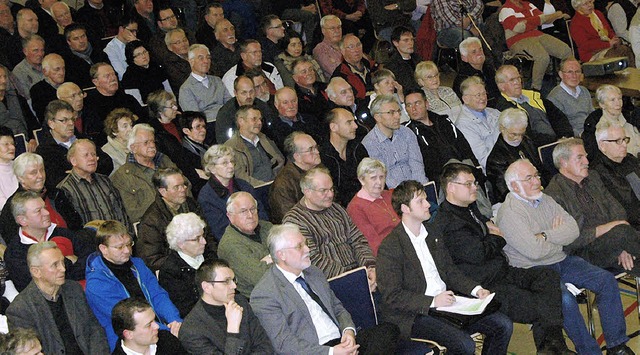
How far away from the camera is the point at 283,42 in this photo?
8.77 metres

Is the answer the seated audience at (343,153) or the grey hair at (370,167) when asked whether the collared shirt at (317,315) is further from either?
the seated audience at (343,153)

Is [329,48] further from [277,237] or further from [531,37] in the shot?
[277,237]

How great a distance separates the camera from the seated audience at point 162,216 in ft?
17.6

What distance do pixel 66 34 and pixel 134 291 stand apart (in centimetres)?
396

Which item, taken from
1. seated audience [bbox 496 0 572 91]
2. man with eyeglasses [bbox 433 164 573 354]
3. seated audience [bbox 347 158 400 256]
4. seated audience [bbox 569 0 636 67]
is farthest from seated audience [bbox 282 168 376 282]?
seated audience [bbox 569 0 636 67]

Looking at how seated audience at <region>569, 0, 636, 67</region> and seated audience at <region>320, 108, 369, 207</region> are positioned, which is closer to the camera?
seated audience at <region>320, 108, 369, 207</region>

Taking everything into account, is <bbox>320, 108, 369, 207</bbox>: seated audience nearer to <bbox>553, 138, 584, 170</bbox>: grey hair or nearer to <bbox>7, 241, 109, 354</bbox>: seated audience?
<bbox>553, 138, 584, 170</bbox>: grey hair

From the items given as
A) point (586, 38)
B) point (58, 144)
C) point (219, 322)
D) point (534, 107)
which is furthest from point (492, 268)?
point (586, 38)

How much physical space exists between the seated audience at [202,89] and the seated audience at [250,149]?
98 cm

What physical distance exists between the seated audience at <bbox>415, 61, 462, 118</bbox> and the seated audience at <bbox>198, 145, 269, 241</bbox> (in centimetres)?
229

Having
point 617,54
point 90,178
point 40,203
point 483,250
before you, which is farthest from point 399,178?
point 617,54

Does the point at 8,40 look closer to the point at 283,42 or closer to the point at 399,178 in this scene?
the point at 283,42

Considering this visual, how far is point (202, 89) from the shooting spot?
777 cm

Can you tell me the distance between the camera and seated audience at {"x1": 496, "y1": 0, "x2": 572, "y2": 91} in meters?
9.52
